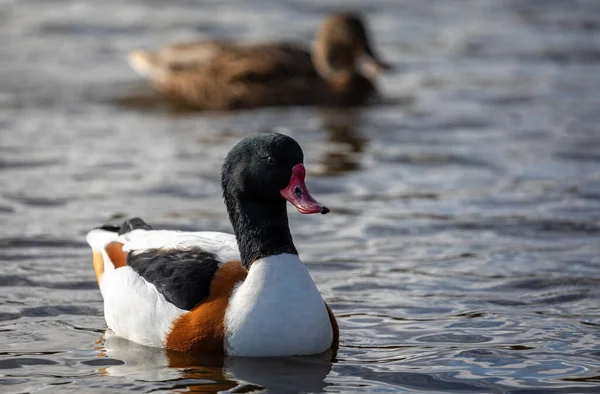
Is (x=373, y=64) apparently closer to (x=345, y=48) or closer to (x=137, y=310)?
(x=345, y=48)

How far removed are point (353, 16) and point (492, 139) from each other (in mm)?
3145

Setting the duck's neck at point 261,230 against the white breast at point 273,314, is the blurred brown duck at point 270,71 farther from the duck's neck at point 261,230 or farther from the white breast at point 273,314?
the white breast at point 273,314

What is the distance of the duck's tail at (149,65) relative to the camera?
55.7 ft

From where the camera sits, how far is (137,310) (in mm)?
8414

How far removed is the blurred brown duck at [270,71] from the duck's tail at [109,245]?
6911 millimetres

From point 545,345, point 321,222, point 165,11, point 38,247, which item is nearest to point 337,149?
point 321,222

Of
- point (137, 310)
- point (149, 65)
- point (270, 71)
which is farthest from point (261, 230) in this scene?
point (149, 65)

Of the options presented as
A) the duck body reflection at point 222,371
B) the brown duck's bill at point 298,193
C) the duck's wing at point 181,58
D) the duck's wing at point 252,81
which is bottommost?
the duck body reflection at point 222,371

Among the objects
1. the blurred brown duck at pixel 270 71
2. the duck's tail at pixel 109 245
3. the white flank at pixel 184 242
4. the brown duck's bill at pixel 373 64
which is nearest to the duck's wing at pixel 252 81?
the blurred brown duck at pixel 270 71

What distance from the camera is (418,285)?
32.5ft

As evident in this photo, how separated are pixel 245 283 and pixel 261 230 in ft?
1.22

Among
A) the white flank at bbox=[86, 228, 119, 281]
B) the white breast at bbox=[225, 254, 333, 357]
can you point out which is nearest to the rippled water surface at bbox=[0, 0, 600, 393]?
the white breast at bbox=[225, 254, 333, 357]

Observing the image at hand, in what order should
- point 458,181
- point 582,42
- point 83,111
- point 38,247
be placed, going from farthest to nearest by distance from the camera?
1. point 582,42
2. point 83,111
3. point 458,181
4. point 38,247

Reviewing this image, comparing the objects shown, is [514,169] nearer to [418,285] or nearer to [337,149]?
[337,149]
